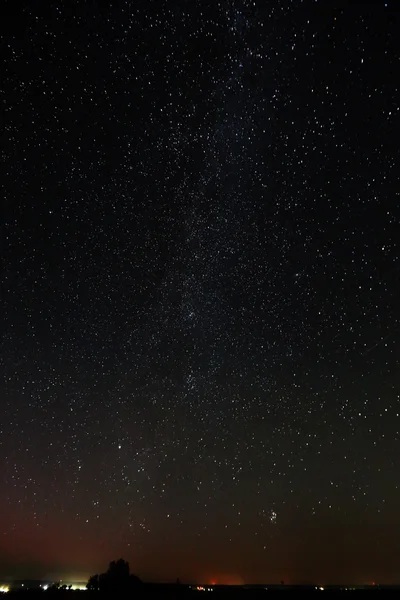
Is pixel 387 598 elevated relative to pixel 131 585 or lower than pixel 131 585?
lower

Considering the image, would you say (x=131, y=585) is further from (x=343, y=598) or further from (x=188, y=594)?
(x=343, y=598)

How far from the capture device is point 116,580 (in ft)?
76.5

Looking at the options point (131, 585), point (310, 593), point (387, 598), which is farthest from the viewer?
point (131, 585)

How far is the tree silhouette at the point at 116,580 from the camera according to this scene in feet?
71.0

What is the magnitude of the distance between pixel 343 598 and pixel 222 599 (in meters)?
4.68

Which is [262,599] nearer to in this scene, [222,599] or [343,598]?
[222,599]

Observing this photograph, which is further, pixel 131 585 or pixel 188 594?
pixel 131 585

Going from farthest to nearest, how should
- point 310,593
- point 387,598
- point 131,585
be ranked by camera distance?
point 131,585, point 310,593, point 387,598

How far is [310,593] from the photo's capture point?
1845 centimetres

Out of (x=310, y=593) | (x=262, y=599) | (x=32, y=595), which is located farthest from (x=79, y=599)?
(x=310, y=593)

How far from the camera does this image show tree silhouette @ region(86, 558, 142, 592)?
21.6 metres

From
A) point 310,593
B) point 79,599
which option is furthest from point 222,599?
Result: point 79,599

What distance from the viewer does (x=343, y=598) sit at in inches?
677

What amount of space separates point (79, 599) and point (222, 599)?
5.56 meters
